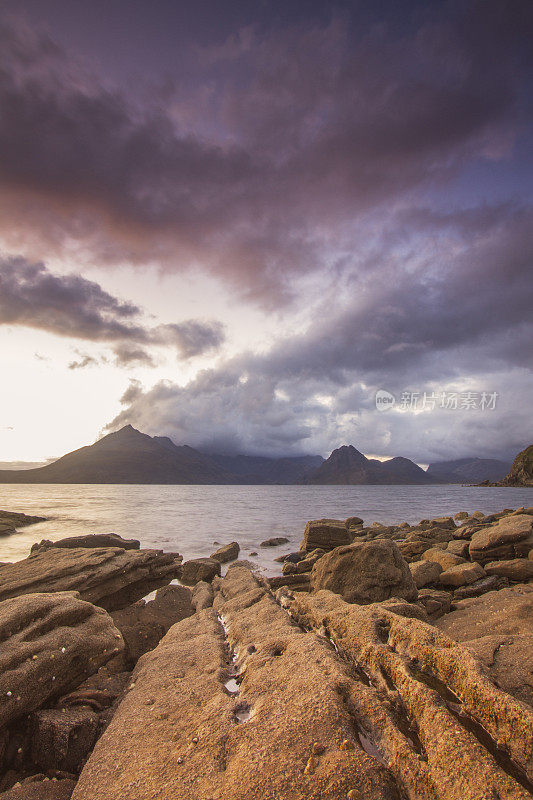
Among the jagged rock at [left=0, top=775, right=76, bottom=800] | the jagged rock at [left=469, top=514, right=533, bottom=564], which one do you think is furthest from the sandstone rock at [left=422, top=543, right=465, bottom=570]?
the jagged rock at [left=0, top=775, right=76, bottom=800]

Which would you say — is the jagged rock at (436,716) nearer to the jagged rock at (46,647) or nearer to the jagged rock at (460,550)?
the jagged rock at (46,647)

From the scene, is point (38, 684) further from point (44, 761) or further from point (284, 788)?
point (284, 788)

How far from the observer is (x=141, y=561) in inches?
516

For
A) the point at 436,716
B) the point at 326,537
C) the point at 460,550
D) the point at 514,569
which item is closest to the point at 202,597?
the point at 436,716

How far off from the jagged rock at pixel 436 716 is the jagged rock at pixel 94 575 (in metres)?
9.03

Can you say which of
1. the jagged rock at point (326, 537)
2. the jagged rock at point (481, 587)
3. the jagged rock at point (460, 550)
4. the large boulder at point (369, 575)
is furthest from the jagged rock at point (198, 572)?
the jagged rock at point (460, 550)

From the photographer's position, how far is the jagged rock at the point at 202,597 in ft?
33.1

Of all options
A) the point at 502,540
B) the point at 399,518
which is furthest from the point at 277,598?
the point at 399,518

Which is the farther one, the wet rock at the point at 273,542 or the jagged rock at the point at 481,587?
the wet rock at the point at 273,542

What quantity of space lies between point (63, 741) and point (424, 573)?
36.7 feet

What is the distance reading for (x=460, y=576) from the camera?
12.2 meters

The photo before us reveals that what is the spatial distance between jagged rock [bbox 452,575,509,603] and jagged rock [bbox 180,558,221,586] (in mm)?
9341

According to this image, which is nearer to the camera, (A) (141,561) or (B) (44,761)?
(B) (44,761)

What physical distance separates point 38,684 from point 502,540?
51.2 ft
